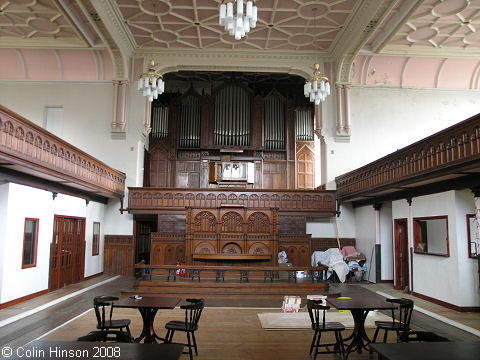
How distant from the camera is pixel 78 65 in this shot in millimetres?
14398

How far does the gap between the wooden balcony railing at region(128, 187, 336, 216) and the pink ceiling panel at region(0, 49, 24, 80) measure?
241 inches

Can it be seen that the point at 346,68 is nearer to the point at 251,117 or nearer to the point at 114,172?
the point at 251,117

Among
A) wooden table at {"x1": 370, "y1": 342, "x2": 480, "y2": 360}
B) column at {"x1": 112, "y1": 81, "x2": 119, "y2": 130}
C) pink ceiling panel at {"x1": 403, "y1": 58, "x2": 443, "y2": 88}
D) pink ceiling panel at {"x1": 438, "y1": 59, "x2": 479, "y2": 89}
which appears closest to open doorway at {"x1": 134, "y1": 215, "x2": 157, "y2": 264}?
column at {"x1": 112, "y1": 81, "x2": 119, "y2": 130}

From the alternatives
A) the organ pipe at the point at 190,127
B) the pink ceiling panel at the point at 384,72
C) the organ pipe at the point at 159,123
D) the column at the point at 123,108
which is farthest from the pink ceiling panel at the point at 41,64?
the pink ceiling panel at the point at 384,72

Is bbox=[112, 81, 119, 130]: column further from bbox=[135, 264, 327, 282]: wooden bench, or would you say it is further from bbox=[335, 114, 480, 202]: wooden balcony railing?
bbox=[335, 114, 480, 202]: wooden balcony railing

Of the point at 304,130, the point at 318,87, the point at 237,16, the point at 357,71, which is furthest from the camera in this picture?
the point at 304,130

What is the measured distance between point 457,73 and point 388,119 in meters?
Answer: 3.04

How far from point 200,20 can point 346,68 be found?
17.5 ft

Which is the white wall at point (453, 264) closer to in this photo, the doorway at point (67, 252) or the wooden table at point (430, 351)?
the wooden table at point (430, 351)

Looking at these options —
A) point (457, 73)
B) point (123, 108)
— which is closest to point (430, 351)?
point (123, 108)

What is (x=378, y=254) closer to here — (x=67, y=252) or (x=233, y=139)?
(x=233, y=139)

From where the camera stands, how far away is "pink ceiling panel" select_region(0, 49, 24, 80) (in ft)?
46.6

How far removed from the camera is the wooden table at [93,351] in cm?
313

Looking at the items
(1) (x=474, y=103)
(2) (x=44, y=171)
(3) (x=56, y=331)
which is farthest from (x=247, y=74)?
(3) (x=56, y=331)
